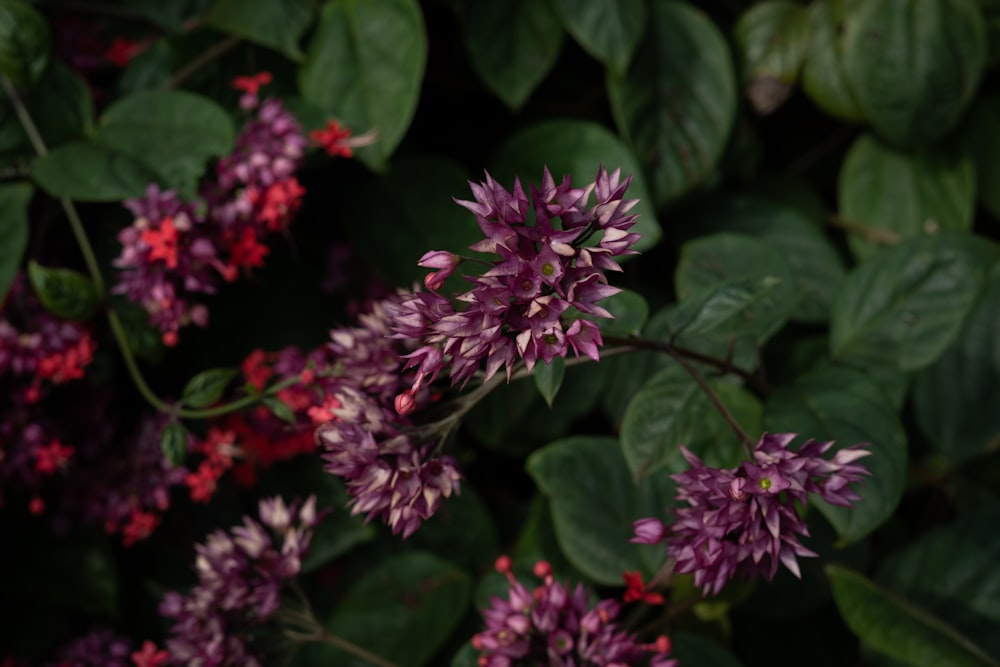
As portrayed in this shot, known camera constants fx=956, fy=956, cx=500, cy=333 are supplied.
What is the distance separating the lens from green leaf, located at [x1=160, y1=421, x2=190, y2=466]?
125 centimetres

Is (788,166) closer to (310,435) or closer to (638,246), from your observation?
(638,246)

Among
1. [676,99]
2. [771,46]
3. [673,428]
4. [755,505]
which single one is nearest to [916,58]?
[771,46]

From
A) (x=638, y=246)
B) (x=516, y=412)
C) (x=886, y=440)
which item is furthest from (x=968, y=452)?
(x=516, y=412)

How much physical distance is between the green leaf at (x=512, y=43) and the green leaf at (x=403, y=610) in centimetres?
83

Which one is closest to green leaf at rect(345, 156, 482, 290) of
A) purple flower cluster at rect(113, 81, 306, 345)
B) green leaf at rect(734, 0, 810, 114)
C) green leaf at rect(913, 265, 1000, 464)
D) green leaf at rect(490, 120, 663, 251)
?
green leaf at rect(490, 120, 663, 251)

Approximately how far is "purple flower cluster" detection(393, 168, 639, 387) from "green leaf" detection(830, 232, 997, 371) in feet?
2.36

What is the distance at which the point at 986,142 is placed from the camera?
1.87 m

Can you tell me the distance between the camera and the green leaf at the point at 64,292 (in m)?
1.36

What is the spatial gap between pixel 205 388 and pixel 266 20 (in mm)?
672

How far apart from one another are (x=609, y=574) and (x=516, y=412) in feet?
1.11

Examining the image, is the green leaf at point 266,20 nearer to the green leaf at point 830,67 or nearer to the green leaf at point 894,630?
the green leaf at point 830,67

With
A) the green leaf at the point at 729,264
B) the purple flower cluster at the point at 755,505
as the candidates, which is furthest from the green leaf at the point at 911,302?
the purple flower cluster at the point at 755,505

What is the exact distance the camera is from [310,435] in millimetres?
1612

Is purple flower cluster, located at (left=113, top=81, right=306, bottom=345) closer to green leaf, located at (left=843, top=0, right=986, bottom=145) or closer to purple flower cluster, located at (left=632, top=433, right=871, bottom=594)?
purple flower cluster, located at (left=632, top=433, right=871, bottom=594)
